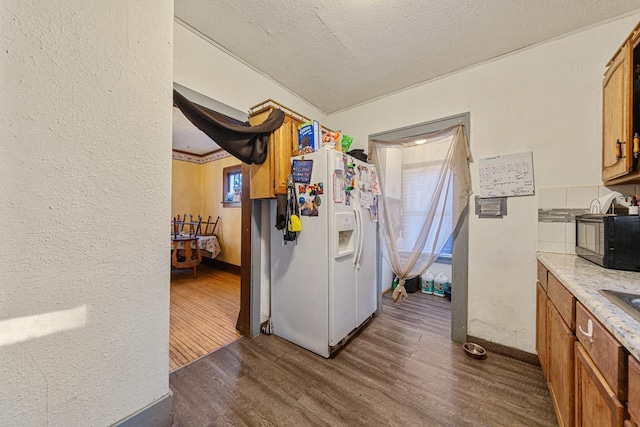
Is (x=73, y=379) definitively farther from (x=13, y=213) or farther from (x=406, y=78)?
(x=406, y=78)

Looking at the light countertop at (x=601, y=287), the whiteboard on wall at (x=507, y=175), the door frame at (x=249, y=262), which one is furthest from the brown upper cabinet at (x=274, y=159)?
the light countertop at (x=601, y=287)

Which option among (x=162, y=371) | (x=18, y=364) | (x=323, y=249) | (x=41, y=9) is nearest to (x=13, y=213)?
(x=18, y=364)

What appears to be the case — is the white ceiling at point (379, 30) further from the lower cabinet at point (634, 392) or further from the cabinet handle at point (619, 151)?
the lower cabinet at point (634, 392)

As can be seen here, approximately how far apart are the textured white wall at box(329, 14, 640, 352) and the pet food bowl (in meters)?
0.11

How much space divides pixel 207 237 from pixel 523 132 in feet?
15.2

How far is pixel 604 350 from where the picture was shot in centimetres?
72

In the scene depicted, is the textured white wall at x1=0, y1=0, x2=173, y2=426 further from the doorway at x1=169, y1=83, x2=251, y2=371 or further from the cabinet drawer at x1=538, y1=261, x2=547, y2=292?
the cabinet drawer at x1=538, y1=261, x2=547, y2=292

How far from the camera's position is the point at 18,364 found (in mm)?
849

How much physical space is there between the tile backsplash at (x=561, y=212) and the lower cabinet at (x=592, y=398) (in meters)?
1.05

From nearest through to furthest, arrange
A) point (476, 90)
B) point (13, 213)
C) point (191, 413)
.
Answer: point (13, 213)
point (191, 413)
point (476, 90)

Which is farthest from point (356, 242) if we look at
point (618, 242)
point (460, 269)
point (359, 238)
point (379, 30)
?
point (379, 30)

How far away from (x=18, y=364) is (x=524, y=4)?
310cm

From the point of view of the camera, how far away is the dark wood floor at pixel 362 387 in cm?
129

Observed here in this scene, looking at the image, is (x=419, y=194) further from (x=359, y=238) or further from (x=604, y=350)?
(x=604, y=350)
